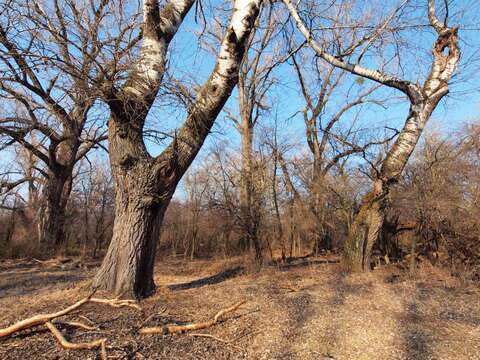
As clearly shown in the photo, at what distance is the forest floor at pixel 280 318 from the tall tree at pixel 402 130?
0.74 metres

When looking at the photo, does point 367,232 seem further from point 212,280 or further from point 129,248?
point 129,248

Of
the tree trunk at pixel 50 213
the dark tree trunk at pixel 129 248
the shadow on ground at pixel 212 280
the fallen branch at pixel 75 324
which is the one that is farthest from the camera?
the tree trunk at pixel 50 213

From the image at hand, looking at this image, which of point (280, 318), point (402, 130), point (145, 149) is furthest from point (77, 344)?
point (402, 130)

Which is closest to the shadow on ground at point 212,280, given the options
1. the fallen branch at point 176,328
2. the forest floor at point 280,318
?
the forest floor at point 280,318

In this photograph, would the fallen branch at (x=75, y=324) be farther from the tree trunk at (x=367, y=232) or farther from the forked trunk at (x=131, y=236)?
the tree trunk at (x=367, y=232)

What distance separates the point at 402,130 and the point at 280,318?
16.1 feet

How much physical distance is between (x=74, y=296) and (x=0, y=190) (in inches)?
315

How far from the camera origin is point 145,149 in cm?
437

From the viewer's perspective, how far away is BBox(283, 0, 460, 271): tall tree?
6.10 m

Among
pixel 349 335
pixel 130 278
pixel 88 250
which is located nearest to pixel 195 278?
pixel 130 278

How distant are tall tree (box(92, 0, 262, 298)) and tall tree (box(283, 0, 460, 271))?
2.58 meters

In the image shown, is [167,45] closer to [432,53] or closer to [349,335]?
[349,335]

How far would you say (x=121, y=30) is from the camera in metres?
3.95

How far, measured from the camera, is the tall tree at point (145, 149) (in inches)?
163
